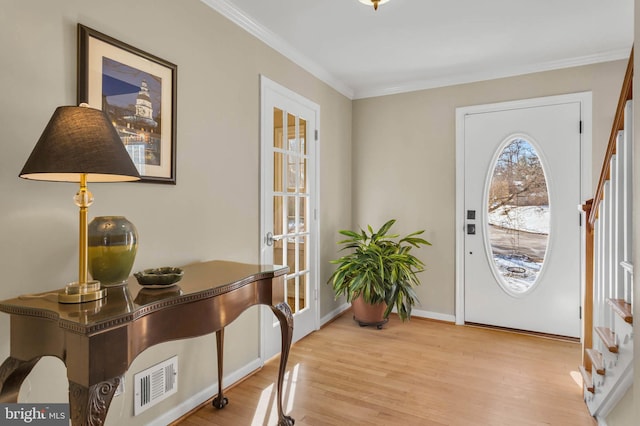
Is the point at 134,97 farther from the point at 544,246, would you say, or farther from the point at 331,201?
the point at 544,246

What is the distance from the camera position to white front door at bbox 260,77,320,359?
276 centimetres

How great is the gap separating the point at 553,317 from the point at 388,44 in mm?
2755

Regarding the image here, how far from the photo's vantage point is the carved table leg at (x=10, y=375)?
1.22 metres

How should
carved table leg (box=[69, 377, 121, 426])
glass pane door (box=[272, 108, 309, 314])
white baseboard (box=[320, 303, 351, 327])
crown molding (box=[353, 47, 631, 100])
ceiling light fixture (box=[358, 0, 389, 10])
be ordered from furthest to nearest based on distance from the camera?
white baseboard (box=[320, 303, 351, 327]) → crown molding (box=[353, 47, 631, 100]) → glass pane door (box=[272, 108, 309, 314]) → ceiling light fixture (box=[358, 0, 389, 10]) → carved table leg (box=[69, 377, 121, 426])

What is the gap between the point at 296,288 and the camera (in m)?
3.21

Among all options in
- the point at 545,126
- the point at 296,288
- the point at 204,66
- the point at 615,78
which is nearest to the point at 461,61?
the point at 545,126

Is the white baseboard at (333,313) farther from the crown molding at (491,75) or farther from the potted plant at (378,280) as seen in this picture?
the crown molding at (491,75)

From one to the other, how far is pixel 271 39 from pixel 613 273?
2.58m

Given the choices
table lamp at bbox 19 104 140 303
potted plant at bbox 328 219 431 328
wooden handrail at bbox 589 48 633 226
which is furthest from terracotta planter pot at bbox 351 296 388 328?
table lamp at bbox 19 104 140 303

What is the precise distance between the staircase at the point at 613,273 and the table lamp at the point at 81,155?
2.01 meters

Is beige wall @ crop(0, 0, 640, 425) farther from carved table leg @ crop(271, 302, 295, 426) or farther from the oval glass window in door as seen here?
carved table leg @ crop(271, 302, 295, 426)

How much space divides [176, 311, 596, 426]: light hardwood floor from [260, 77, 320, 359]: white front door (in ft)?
0.87

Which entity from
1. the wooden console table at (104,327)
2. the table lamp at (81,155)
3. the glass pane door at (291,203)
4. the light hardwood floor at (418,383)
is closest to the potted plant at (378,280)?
the light hardwood floor at (418,383)

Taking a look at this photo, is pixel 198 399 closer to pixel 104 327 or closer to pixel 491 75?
pixel 104 327
